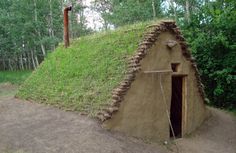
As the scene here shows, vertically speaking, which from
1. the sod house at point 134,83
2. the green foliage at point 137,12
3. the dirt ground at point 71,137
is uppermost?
the green foliage at point 137,12

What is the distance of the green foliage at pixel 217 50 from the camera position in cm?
1570

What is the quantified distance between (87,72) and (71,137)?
140 inches

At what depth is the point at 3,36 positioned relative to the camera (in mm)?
38875

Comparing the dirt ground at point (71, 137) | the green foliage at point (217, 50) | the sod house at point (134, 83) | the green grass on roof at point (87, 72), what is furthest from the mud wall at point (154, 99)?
the green foliage at point (217, 50)

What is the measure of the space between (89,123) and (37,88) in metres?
5.36

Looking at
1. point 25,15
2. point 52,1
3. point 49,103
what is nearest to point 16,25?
point 25,15

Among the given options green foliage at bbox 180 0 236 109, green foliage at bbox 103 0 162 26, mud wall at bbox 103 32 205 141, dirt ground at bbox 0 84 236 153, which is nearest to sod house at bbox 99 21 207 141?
mud wall at bbox 103 32 205 141

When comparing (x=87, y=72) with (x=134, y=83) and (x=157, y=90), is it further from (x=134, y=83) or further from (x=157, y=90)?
(x=157, y=90)

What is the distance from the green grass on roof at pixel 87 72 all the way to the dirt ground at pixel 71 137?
2.08 ft

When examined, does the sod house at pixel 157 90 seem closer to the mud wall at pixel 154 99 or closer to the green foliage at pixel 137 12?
the mud wall at pixel 154 99

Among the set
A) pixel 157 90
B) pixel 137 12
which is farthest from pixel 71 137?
pixel 137 12

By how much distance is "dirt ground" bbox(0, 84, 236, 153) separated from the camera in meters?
8.74

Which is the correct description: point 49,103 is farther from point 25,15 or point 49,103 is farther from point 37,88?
point 25,15

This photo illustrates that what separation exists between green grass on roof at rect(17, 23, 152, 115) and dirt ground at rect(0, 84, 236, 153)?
2.08ft
